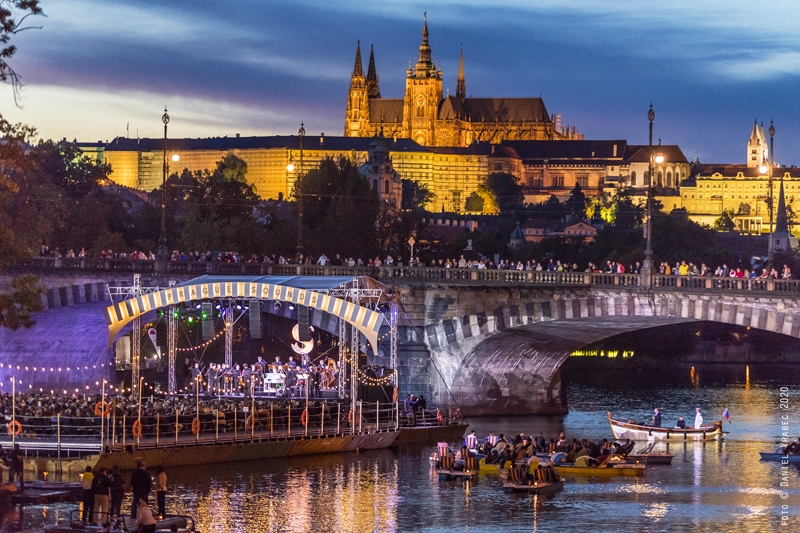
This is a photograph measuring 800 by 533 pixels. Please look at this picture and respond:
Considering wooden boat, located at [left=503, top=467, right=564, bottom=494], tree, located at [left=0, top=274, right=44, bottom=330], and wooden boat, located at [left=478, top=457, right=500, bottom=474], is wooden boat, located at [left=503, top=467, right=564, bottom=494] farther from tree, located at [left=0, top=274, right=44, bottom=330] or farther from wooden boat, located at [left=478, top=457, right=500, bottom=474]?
tree, located at [left=0, top=274, right=44, bottom=330]

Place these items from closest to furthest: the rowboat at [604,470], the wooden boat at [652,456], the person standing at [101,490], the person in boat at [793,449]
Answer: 1. the person standing at [101,490]
2. the rowboat at [604,470]
3. the wooden boat at [652,456]
4. the person in boat at [793,449]

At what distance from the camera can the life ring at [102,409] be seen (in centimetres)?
5053

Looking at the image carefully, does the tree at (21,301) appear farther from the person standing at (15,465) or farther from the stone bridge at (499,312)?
the stone bridge at (499,312)

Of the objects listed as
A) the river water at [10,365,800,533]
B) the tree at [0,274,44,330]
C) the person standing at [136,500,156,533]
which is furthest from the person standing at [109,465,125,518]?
the tree at [0,274,44,330]

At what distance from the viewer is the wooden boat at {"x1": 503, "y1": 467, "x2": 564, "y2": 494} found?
50625 millimetres

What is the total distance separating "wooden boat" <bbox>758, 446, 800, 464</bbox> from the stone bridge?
15.4 feet

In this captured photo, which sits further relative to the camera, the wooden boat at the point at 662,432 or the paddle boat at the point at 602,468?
the wooden boat at the point at 662,432

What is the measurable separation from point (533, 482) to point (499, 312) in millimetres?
19245

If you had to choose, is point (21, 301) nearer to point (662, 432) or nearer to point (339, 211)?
point (662, 432)

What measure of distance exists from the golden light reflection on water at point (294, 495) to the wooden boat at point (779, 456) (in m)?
13.3

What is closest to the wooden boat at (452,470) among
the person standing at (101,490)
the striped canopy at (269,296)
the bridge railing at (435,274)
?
the striped canopy at (269,296)

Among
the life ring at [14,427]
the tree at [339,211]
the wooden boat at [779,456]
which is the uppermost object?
the tree at [339,211]

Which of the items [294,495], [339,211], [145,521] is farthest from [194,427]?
[339,211]

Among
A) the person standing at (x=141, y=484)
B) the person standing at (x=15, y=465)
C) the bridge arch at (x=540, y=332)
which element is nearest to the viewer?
the person standing at (x=141, y=484)
